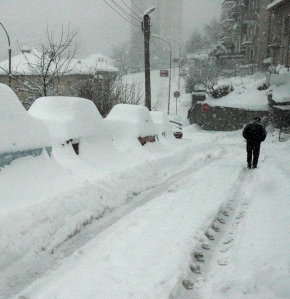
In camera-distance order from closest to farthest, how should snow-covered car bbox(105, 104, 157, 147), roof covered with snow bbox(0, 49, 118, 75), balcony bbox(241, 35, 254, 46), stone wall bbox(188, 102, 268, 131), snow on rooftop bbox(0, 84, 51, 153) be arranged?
snow on rooftop bbox(0, 84, 51, 153), snow-covered car bbox(105, 104, 157, 147), roof covered with snow bbox(0, 49, 118, 75), stone wall bbox(188, 102, 268, 131), balcony bbox(241, 35, 254, 46)

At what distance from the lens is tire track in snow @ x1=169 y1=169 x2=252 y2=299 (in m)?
3.25

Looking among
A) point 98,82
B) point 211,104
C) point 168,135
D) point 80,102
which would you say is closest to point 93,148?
point 80,102

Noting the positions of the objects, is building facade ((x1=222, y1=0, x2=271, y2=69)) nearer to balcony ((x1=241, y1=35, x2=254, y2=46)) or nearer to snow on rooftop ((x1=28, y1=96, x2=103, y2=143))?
balcony ((x1=241, y1=35, x2=254, y2=46))

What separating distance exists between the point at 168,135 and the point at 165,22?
12771 cm

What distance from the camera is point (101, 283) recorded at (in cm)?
325

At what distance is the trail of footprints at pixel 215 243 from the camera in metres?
3.49

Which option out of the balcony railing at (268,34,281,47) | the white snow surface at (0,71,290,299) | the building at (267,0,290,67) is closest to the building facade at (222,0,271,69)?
the balcony railing at (268,34,281,47)

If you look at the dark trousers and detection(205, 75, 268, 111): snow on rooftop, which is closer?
the dark trousers

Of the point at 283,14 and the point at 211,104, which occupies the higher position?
the point at 283,14

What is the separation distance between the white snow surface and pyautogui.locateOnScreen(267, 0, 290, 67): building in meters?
31.9

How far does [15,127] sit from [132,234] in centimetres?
261

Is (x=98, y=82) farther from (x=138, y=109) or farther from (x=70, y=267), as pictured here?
(x=70, y=267)

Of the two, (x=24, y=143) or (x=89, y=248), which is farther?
(x=24, y=143)

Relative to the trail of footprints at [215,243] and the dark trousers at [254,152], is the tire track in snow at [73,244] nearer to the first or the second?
the trail of footprints at [215,243]
